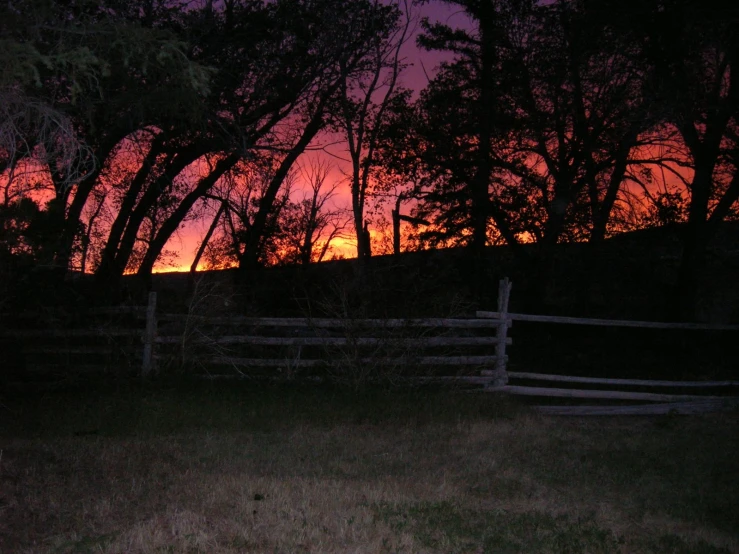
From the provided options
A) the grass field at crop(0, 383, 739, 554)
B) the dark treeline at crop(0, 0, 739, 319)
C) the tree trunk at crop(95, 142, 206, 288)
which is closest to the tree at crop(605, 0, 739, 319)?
the dark treeline at crop(0, 0, 739, 319)

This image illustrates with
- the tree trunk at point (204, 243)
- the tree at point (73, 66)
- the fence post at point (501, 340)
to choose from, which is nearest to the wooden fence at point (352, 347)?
the fence post at point (501, 340)

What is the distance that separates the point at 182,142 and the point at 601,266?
12374 millimetres

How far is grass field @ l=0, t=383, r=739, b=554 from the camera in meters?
5.38

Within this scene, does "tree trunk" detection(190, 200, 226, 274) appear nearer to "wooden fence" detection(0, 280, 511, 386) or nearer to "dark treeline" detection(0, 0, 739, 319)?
"dark treeline" detection(0, 0, 739, 319)

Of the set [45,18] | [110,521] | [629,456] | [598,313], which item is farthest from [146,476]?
[598,313]

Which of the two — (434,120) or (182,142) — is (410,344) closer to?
(182,142)

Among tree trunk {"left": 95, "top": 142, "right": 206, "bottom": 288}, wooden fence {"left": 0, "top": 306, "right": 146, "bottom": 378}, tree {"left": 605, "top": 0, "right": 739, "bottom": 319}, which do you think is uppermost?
tree {"left": 605, "top": 0, "right": 739, "bottom": 319}

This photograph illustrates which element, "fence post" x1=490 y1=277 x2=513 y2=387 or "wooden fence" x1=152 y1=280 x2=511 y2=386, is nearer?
"wooden fence" x1=152 y1=280 x2=511 y2=386

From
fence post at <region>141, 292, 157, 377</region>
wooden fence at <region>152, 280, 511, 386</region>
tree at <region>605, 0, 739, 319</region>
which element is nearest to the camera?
wooden fence at <region>152, 280, 511, 386</region>

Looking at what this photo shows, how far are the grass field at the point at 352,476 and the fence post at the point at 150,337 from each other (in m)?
1.27

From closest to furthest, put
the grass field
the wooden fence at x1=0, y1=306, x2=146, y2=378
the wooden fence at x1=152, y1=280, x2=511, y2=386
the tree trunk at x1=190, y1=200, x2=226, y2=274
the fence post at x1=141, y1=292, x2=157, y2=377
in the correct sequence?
1. the grass field
2. the wooden fence at x1=152, y1=280, x2=511, y2=386
3. the fence post at x1=141, y1=292, x2=157, y2=377
4. the wooden fence at x1=0, y1=306, x2=146, y2=378
5. the tree trunk at x1=190, y1=200, x2=226, y2=274

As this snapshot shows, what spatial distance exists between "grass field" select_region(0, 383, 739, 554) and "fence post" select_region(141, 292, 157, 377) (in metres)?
1.27

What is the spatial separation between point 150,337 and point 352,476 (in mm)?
6657

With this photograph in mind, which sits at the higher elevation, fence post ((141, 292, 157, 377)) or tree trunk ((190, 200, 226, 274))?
tree trunk ((190, 200, 226, 274))
